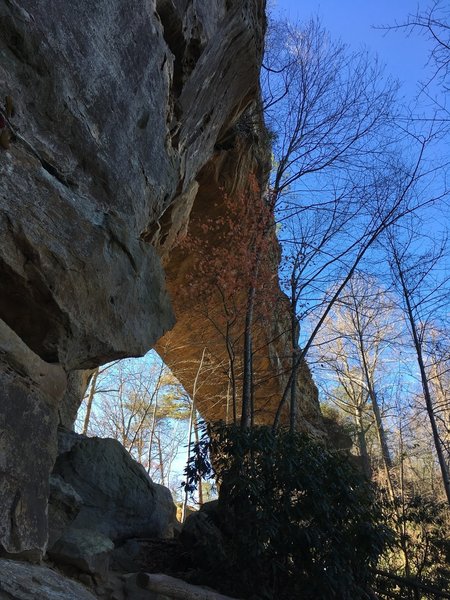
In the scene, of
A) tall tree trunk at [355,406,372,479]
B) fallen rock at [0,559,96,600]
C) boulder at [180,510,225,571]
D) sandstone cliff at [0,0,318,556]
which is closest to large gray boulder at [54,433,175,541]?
boulder at [180,510,225,571]

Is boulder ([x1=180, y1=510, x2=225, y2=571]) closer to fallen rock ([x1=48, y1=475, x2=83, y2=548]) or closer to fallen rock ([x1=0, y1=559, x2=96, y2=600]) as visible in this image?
fallen rock ([x1=48, y1=475, x2=83, y2=548])

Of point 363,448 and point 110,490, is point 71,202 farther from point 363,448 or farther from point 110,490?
point 363,448

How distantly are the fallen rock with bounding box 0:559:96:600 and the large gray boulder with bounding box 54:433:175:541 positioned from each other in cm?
203

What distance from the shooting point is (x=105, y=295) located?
362cm

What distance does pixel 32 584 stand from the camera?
2.31 metres

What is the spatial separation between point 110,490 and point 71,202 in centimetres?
326

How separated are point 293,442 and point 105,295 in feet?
9.40

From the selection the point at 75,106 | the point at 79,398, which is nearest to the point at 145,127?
the point at 75,106

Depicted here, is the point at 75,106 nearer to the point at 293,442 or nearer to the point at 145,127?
the point at 145,127

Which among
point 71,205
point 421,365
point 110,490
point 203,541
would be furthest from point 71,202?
point 421,365

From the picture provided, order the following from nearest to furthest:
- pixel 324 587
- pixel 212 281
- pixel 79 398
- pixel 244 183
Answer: pixel 324 587
pixel 79 398
pixel 212 281
pixel 244 183

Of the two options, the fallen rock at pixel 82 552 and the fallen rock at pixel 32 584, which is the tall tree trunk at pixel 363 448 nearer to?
the fallen rock at pixel 82 552

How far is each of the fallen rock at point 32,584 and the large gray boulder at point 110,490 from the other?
2.03 metres

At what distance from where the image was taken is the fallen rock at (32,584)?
84.2 inches
